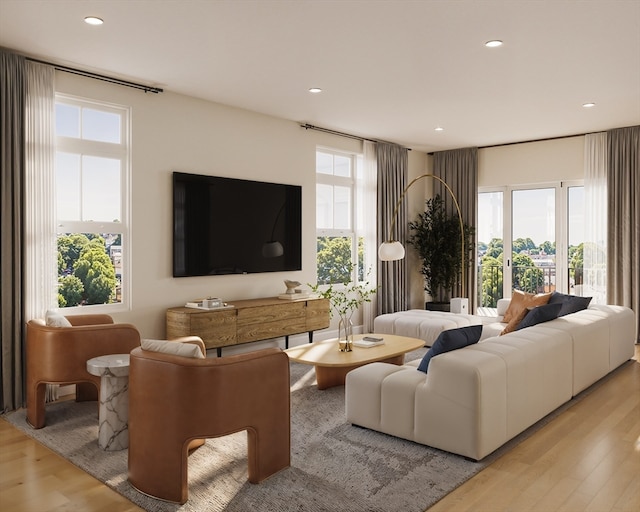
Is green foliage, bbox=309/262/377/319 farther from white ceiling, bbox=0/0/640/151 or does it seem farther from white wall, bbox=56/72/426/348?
white ceiling, bbox=0/0/640/151

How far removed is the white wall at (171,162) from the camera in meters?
→ 4.90

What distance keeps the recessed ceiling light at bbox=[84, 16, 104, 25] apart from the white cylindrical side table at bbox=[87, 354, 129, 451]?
221 cm

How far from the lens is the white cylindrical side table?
328cm

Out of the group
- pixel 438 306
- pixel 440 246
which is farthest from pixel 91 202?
pixel 440 246

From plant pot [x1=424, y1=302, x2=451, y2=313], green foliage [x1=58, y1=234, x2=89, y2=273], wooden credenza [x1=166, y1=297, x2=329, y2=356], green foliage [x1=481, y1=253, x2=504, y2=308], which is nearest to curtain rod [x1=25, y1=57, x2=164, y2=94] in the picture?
green foliage [x1=58, y1=234, x2=89, y2=273]

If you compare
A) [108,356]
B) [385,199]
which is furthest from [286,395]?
[385,199]

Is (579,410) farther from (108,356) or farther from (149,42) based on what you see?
(149,42)

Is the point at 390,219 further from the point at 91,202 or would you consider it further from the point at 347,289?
the point at 91,202

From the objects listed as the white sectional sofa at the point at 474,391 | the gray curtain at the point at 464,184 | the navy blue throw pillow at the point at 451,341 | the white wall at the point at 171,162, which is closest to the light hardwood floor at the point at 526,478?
the white sectional sofa at the point at 474,391

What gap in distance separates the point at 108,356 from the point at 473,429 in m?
2.37

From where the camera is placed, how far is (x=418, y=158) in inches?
333

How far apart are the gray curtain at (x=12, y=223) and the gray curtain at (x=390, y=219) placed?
4547 millimetres

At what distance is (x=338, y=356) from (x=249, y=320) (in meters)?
1.29

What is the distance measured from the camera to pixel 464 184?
8.21m
